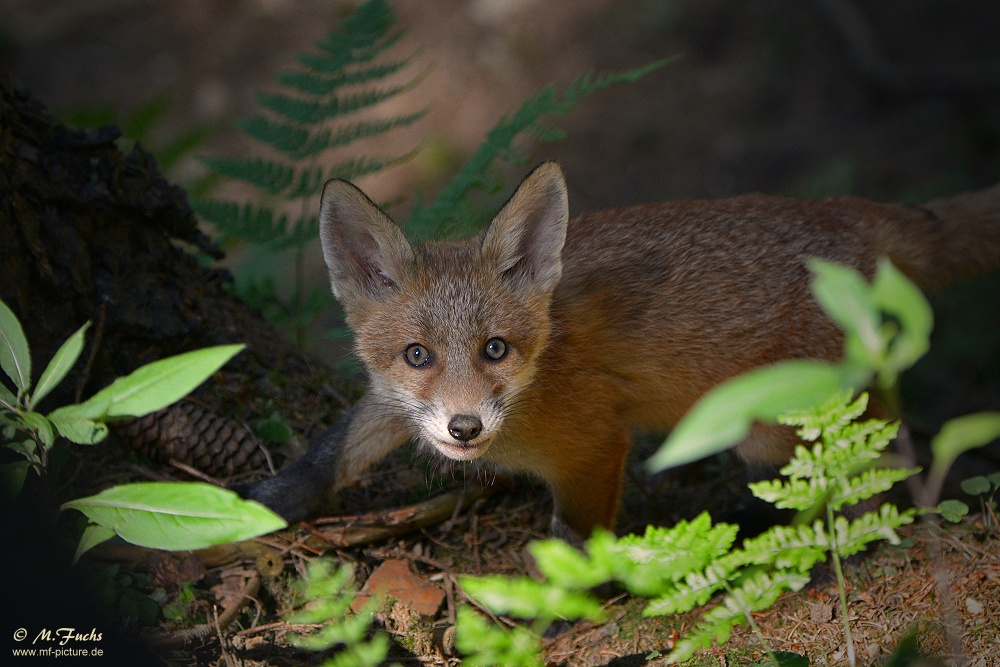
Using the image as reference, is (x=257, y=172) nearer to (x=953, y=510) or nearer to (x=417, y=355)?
(x=417, y=355)

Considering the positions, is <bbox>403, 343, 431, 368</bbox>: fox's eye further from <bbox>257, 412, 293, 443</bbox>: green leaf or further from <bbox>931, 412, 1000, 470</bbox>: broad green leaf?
<bbox>931, 412, 1000, 470</bbox>: broad green leaf

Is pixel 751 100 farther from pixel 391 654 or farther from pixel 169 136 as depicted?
pixel 391 654

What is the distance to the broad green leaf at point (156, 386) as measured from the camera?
7.37 feet

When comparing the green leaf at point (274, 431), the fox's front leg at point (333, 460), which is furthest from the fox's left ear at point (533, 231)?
the green leaf at point (274, 431)

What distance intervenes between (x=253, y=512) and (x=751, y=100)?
349 inches

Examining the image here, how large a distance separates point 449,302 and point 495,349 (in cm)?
31

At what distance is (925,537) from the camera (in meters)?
3.73

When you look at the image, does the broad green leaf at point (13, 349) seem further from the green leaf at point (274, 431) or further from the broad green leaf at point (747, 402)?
the broad green leaf at point (747, 402)

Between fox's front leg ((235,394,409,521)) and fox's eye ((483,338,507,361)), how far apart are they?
0.62 metres

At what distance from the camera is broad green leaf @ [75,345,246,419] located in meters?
2.25

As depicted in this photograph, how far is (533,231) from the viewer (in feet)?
12.5

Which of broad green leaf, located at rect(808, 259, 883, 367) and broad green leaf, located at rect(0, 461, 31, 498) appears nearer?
broad green leaf, located at rect(808, 259, 883, 367)

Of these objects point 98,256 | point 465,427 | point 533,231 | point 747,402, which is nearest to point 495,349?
point 465,427

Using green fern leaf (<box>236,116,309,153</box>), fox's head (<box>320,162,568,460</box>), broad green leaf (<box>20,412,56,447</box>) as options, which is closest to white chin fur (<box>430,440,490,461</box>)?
fox's head (<box>320,162,568,460</box>)
